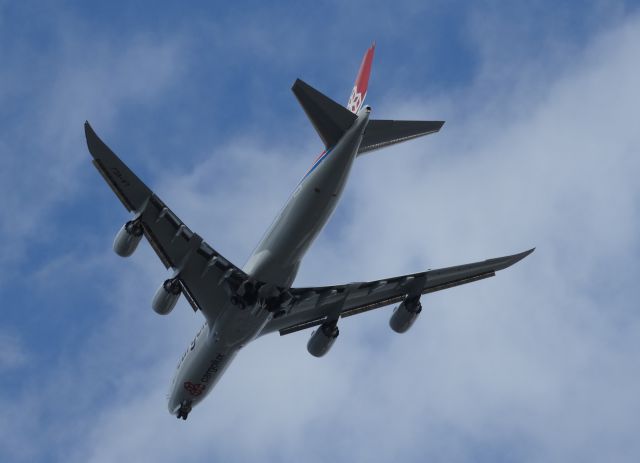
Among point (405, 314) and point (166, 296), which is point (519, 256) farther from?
point (166, 296)

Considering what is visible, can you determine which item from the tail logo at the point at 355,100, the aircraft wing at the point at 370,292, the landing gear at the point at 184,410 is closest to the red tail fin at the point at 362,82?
the tail logo at the point at 355,100

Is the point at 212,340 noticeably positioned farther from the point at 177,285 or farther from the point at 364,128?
the point at 364,128

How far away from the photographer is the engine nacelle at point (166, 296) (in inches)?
1288

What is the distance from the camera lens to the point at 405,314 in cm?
3653

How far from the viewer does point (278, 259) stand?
31.1m

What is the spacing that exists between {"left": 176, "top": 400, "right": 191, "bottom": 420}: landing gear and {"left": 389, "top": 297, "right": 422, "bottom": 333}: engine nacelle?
910cm

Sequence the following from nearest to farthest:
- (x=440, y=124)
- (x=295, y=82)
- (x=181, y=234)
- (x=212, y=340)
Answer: (x=295, y=82) < (x=440, y=124) < (x=181, y=234) < (x=212, y=340)

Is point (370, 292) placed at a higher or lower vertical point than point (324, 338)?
higher

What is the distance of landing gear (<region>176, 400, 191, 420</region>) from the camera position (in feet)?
120

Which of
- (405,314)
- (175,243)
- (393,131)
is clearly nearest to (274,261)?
(175,243)

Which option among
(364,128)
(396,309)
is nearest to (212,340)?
(396,309)

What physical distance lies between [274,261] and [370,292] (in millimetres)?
6749

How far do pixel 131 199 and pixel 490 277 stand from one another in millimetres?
15912

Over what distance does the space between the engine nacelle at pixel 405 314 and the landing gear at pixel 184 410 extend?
29.8 ft
